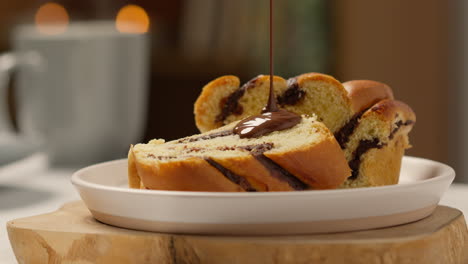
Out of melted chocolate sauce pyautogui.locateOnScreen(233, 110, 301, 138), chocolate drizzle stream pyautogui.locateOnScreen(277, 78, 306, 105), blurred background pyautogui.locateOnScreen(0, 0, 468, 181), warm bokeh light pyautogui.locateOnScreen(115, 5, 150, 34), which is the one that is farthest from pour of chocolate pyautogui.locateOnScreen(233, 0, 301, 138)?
warm bokeh light pyautogui.locateOnScreen(115, 5, 150, 34)

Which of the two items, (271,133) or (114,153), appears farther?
(114,153)

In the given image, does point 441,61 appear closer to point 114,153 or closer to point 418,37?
point 418,37

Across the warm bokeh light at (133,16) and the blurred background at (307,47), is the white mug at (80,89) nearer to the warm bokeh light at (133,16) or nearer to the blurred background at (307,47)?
the blurred background at (307,47)

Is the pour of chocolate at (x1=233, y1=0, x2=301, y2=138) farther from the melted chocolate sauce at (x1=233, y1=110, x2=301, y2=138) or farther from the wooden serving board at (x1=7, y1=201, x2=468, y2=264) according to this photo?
the wooden serving board at (x1=7, y1=201, x2=468, y2=264)

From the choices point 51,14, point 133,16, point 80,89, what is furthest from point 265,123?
point 51,14

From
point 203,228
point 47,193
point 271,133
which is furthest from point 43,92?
point 203,228

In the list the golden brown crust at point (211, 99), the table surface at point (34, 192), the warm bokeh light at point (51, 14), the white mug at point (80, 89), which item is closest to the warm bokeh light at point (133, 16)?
the warm bokeh light at point (51, 14)

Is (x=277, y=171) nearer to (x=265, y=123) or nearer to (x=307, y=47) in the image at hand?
(x=265, y=123)
